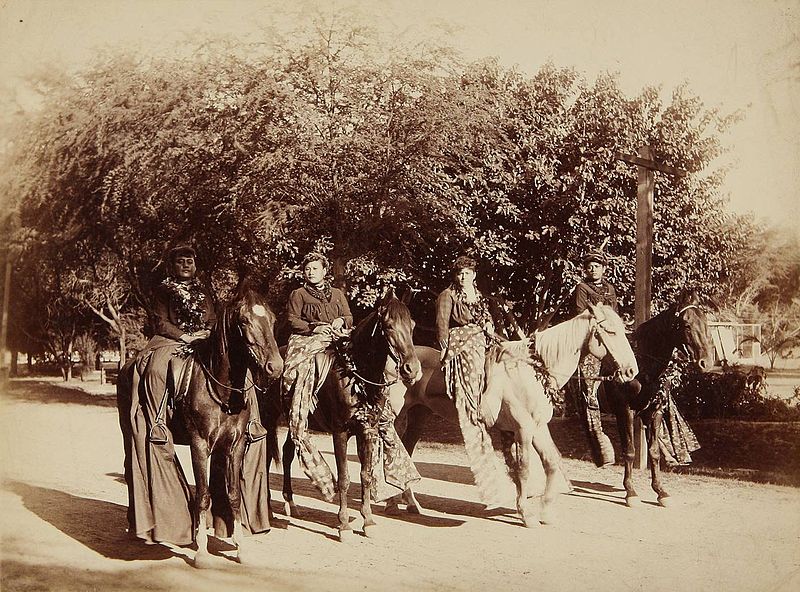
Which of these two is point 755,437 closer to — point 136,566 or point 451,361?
point 451,361

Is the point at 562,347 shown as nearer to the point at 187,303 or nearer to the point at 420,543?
the point at 420,543

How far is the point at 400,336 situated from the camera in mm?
6188

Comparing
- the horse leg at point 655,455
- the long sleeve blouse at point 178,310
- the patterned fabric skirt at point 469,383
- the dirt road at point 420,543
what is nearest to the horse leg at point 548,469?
the dirt road at point 420,543

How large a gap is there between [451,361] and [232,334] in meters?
2.28

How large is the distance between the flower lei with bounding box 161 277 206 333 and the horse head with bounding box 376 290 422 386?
1.54 metres

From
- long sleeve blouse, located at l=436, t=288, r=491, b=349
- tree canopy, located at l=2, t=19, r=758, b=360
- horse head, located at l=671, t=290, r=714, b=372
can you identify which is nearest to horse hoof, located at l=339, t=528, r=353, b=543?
long sleeve blouse, located at l=436, t=288, r=491, b=349

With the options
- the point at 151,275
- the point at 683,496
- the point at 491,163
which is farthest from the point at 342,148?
the point at 683,496

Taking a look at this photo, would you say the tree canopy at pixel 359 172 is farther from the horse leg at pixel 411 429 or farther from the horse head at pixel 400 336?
the horse head at pixel 400 336

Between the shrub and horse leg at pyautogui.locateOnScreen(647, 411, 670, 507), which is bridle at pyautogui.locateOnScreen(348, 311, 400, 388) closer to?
horse leg at pyautogui.locateOnScreen(647, 411, 670, 507)

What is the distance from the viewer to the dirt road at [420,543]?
612 cm

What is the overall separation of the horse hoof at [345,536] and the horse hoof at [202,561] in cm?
115

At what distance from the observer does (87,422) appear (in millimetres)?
9375

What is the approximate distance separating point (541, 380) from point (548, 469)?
2.62 feet

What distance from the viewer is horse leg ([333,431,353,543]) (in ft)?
22.3
